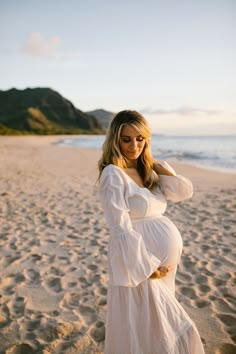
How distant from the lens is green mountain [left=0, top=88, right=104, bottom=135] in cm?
11700

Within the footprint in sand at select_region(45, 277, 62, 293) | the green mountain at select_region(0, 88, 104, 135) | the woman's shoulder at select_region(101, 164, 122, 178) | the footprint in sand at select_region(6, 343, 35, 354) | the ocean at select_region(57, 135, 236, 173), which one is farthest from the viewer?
the green mountain at select_region(0, 88, 104, 135)

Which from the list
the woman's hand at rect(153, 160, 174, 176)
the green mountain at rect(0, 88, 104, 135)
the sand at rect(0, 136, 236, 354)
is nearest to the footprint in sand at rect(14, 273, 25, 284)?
the sand at rect(0, 136, 236, 354)

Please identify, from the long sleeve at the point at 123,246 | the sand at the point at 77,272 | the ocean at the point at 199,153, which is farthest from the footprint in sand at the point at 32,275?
the ocean at the point at 199,153

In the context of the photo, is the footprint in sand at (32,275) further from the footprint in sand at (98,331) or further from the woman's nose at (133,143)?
the woman's nose at (133,143)

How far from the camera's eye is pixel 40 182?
33.6 ft

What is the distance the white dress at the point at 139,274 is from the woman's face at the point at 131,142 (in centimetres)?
20

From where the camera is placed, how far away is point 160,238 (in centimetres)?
205

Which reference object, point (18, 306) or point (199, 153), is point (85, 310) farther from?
point (199, 153)

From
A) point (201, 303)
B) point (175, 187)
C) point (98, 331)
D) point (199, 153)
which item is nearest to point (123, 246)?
point (175, 187)

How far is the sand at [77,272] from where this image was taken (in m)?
2.85

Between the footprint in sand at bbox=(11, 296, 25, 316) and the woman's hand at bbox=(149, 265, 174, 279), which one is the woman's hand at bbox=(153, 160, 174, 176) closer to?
the woman's hand at bbox=(149, 265, 174, 279)

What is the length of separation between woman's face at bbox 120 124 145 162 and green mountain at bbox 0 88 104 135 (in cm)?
10813

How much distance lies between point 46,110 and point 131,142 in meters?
134

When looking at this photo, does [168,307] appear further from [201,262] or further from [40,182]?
[40,182]
